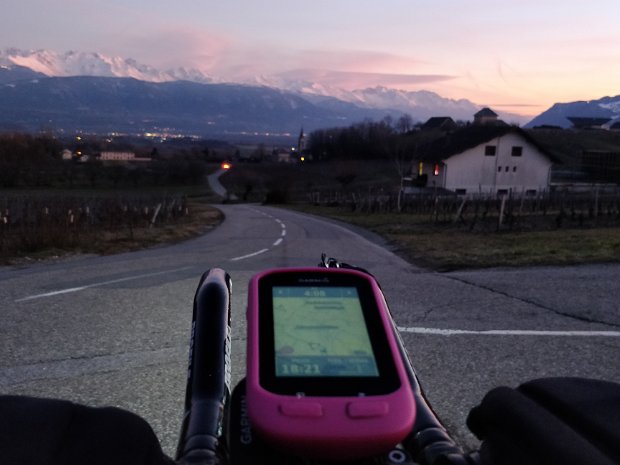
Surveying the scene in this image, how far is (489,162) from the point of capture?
192 ft

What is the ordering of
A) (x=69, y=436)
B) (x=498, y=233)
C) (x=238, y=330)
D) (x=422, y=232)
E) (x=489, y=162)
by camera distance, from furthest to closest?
(x=489, y=162) → (x=422, y=232) → (x=498, y=233) → (x=238, y=330) → (x=69, y=436)

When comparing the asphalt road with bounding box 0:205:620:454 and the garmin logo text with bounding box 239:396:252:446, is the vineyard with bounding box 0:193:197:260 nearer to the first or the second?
the asphalt road with bounding box 0:205:620:454

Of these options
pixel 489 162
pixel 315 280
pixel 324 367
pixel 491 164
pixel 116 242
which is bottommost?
pixel 116 242

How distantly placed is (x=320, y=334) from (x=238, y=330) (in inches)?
166

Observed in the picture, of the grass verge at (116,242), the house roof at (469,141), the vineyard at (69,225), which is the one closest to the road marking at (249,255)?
the grass verge at (116,242)

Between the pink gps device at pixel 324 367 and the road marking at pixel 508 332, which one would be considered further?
the road marking at pixel 508 332

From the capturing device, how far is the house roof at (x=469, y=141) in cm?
5712

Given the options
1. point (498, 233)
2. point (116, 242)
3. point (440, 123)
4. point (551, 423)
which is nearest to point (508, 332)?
point (551, 423)

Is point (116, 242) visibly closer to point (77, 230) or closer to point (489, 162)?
point (77, 230)

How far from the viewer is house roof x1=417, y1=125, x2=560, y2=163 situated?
57.1m

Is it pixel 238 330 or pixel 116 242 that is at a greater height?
pixel 238 330

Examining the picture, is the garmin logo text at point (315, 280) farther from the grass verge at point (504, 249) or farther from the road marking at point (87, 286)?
the grass verge at point (504, 249)

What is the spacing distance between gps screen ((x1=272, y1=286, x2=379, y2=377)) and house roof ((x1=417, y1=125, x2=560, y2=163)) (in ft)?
187

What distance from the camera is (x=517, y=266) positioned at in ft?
38.8
